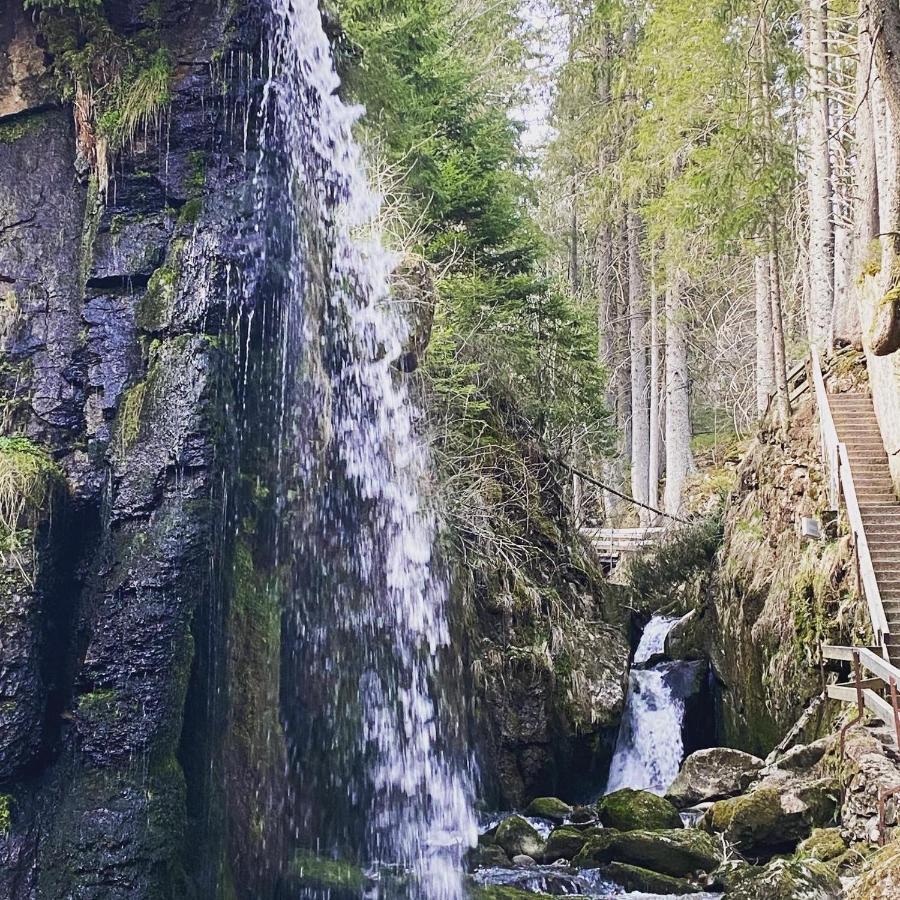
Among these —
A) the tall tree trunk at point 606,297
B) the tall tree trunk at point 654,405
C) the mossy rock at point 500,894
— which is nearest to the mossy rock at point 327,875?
the mossy rock at point 500,894

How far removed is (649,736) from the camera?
1244cm

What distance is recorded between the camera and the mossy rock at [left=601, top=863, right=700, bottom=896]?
8016 mm

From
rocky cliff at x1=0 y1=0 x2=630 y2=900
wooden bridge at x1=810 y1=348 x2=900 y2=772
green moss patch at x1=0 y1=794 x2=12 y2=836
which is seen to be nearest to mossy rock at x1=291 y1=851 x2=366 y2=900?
rocky cliff at x1=0 y1=0 x2=630 y2=900

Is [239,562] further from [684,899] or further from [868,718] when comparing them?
[868,718]

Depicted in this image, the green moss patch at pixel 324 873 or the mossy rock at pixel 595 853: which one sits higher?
the green moss patch at pixel 324 873

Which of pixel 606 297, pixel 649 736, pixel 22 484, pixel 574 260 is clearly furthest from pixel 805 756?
pixel 574 260

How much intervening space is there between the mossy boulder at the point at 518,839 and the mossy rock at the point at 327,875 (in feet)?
6.23

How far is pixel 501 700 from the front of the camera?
10969mm

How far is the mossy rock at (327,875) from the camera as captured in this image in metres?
7.21

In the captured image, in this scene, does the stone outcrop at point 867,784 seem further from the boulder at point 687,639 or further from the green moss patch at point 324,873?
the boulder at point 687,639

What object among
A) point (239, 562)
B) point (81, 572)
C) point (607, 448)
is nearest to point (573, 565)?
point (607, 448)

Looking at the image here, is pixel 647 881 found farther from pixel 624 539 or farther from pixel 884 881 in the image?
pixel 624 539

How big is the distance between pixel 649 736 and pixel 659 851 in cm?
407

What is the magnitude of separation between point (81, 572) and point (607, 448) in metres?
11.7
